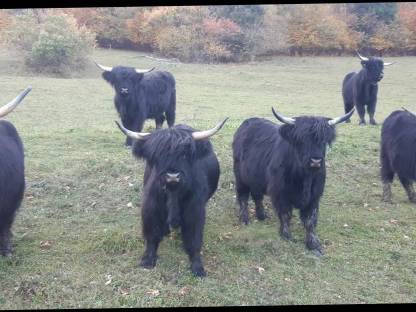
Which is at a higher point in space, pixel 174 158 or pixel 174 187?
pixel 174 158

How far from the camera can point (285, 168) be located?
17.5 feet

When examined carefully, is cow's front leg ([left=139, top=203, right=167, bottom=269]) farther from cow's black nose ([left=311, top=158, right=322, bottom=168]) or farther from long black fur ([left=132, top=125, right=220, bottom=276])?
cow's black nose ([left=311, top=158, right=322, bottom=168])

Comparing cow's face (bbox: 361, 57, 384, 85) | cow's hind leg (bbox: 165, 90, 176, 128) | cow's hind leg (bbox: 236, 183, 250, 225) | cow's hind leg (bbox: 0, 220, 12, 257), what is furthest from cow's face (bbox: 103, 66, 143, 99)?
cow's face (bbox: 361, 57, 384, 85)

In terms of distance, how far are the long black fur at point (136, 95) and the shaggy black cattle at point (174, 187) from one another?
4.12 metres

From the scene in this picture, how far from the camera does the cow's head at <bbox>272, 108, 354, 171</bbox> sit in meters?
4.90

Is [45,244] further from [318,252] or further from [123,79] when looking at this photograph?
[123,79]

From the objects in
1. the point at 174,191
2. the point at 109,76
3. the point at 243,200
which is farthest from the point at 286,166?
the point at 109,76

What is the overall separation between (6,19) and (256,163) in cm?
2858

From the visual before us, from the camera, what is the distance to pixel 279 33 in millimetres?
36438

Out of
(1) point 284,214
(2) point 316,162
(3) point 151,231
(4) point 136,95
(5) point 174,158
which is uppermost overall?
(5) point 174,158

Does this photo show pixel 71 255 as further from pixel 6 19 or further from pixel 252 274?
pixel 6 19

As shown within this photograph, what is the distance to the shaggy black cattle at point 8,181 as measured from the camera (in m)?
4.76

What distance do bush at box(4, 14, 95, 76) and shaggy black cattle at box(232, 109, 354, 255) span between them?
73.5 feet

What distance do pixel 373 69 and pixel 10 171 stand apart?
9449mm
